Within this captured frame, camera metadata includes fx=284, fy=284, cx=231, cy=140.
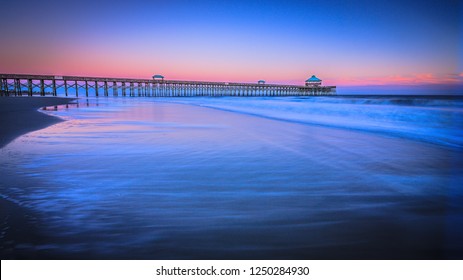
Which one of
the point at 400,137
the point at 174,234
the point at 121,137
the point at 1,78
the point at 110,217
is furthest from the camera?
the point at 1,78

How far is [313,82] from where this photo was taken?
81.9m

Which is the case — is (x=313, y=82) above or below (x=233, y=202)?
above

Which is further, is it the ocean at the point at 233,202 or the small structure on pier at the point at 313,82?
the small structure on pier at the point at 313,82

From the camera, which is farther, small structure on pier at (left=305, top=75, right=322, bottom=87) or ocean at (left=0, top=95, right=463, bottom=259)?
small structure on pier at (left=305, top=75, right=322, bottom=87)

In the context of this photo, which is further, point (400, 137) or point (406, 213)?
point (400, 137)

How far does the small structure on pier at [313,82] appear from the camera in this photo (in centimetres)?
8125

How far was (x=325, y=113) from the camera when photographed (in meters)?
12.4

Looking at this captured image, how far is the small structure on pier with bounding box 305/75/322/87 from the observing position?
81250 mm

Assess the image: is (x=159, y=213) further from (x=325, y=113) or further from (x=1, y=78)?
(x=1, y=78)

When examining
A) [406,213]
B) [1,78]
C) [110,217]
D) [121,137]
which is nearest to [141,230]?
[110,217]

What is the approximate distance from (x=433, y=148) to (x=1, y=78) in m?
49.7

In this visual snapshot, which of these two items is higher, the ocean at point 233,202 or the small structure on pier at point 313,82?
the small structure on pier at point 313,82

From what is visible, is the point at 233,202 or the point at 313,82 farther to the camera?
the point at 313,82

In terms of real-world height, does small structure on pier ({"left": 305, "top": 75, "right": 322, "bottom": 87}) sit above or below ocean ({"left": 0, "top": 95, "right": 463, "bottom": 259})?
above
